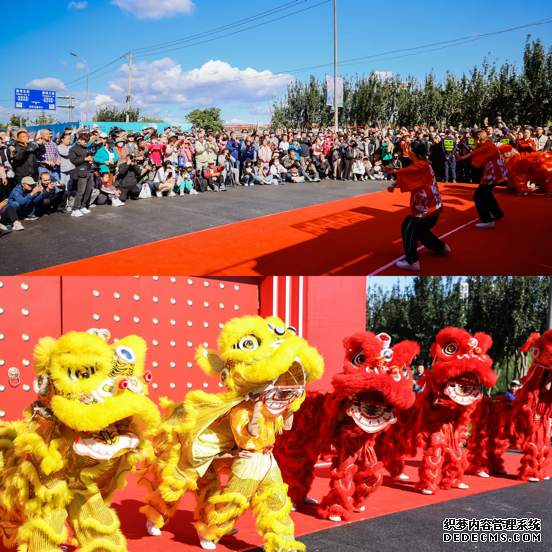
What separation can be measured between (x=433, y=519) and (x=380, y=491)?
0.82 metres

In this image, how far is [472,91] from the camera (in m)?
17.0

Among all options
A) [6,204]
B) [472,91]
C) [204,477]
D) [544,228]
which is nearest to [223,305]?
[204,477]

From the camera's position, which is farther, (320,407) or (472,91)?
(472,91)

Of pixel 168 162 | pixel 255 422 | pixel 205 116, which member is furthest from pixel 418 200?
pixel 205 116

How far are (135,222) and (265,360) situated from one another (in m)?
5.52

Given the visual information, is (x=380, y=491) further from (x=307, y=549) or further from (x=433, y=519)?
(x=307, y=549)

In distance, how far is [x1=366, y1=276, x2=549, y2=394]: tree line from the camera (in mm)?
17578

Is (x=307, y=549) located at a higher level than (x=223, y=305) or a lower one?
lower

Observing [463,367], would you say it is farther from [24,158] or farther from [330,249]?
[24,158]

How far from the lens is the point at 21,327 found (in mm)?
4711

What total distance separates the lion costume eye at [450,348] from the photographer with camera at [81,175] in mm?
6024

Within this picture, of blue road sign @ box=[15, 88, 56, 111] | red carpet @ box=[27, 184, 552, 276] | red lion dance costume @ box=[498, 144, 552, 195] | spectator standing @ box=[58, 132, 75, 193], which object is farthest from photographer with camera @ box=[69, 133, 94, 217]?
red lion dance costume @ box=[498, 144, 552, 195]

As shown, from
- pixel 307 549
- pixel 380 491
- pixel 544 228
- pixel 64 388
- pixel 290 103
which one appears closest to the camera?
pixel 64 388

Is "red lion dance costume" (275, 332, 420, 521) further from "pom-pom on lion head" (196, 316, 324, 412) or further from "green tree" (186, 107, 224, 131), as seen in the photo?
"green tree" (186, 107, 224, 131)
